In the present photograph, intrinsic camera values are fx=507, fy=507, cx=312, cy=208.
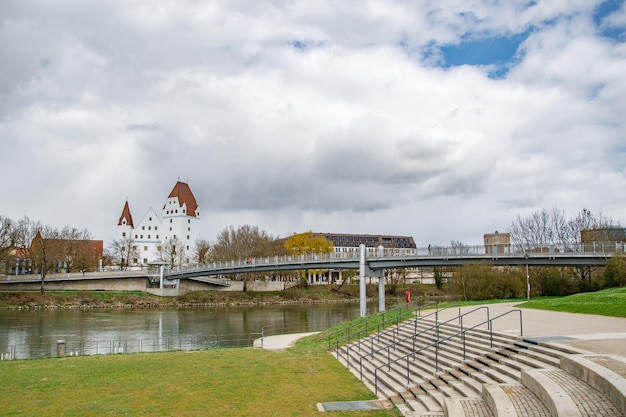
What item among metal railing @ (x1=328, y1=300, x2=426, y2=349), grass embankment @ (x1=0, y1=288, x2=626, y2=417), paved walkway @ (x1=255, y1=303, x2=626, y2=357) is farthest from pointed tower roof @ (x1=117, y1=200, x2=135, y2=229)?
paved walkway @ (x1=255, y1=303, x2=626, y2=357)

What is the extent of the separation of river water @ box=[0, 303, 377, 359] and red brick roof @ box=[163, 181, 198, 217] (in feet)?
257

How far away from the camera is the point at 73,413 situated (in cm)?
1228

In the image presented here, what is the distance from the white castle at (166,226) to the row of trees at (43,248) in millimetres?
35409

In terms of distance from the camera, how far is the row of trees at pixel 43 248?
6994 cm

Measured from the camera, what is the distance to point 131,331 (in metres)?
40.2

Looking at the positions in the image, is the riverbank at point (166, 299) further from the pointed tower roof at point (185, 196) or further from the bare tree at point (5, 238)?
the pointed tower roof at point (185, 196)

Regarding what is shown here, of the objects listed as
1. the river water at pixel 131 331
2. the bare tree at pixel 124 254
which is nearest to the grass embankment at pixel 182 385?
the river water at pixel 131 331


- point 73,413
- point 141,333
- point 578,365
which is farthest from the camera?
point 141,333

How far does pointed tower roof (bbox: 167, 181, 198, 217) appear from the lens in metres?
136

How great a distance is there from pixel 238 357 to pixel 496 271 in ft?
110

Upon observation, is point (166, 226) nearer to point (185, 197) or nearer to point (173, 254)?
point (185, 197)

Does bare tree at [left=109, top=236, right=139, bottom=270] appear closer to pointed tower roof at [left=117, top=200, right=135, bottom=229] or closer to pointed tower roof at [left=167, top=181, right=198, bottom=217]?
pointed tower roof at [left=117, top=200, right=135, bottom=229]

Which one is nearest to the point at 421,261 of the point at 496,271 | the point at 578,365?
the point at 496,271

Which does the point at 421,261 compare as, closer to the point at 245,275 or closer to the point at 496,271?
the point at 496,271
